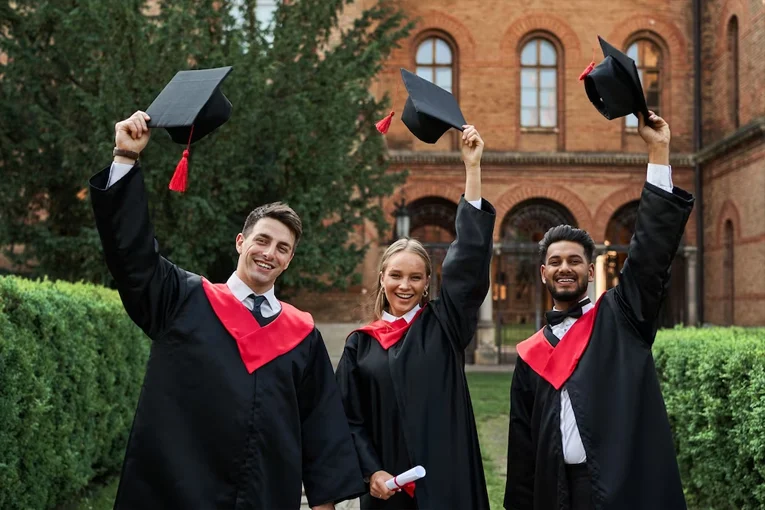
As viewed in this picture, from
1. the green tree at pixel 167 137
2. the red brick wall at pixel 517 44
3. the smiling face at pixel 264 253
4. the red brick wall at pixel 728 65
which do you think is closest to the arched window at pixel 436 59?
the red brick wall at pixel 517 44

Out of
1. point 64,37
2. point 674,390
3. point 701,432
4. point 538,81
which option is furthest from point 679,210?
point 538,81

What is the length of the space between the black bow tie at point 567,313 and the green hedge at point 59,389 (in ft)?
9.66

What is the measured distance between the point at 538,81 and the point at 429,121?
19.6 metres

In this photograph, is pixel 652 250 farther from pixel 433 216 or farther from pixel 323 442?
pixel 433 216

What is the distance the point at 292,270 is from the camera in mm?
10227

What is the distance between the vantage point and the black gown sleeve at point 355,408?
3.36 meters

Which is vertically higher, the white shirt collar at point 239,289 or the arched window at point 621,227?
the arched window at point 621,227

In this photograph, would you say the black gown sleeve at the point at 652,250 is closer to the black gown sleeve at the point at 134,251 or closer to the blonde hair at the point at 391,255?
the blonde hair at the point at 391,255

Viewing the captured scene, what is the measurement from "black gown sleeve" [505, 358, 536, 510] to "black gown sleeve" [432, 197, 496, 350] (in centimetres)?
42

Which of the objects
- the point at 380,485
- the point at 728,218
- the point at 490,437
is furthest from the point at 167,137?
the point at 728,218

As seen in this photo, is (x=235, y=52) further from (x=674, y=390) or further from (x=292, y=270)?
(x=674, y=390)

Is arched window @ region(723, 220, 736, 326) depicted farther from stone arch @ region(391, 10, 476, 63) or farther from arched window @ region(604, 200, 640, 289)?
stone arch @ region(391, 10, 476, 63)

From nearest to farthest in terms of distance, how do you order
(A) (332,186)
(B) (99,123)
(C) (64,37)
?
(B) (99,123), (C) (64,37), (A) (332,186)

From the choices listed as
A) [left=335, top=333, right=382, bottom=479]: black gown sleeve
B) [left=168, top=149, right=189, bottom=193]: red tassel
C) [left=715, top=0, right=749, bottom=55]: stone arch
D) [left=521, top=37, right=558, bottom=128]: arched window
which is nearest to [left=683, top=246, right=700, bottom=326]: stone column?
[left=521, top=37, right=558, bottom=128]: arched window
